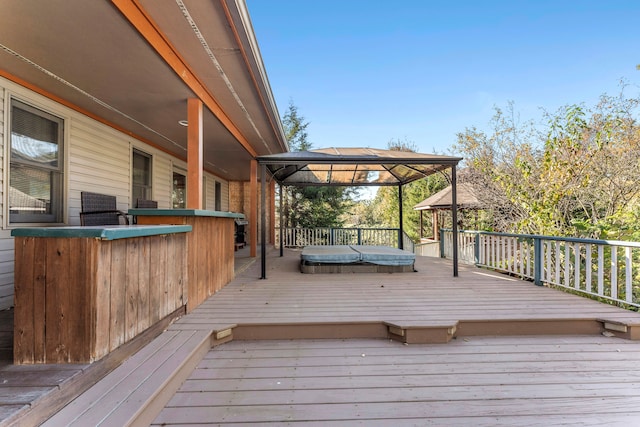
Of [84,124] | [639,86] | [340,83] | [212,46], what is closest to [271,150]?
[84,124]

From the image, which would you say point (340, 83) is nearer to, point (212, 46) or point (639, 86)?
point (639, 86)

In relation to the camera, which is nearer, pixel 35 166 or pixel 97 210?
pixel 35 166

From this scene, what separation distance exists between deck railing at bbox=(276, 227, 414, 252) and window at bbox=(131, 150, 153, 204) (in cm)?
433

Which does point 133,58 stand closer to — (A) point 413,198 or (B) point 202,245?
(B) point 202,245

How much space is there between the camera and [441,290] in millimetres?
3865

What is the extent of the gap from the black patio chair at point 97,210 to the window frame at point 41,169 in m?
0.35

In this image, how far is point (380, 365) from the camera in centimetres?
219

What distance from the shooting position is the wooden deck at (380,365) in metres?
1.62

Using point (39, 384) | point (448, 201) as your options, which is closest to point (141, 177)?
point (39, 384)

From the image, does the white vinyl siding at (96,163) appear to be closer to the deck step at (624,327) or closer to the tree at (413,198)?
the deck step at (624,327)

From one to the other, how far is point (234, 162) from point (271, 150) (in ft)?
4.06

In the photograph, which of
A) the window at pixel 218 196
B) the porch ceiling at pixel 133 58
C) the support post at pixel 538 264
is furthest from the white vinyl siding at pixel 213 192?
the support post at pixel 538 264

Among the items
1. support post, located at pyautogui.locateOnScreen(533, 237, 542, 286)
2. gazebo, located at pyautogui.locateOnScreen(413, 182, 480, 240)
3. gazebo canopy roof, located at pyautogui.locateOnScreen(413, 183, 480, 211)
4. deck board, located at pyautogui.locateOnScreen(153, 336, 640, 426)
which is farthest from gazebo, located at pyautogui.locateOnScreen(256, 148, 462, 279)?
gazebo canopy roof, located at pyautogui.locateOnScreen(413, 183, 480, 211)

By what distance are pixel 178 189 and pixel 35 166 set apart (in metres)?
3.93
